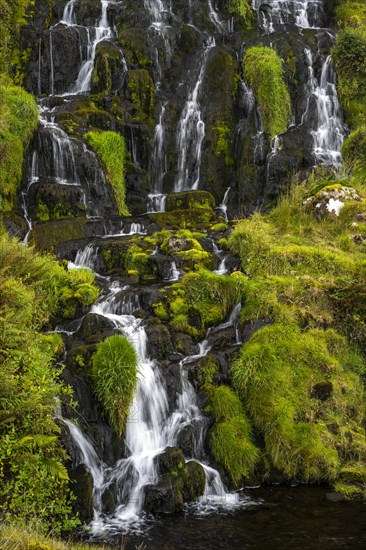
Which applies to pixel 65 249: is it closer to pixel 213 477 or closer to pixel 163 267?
pixel 163 267

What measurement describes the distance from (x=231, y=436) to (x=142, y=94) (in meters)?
16.7

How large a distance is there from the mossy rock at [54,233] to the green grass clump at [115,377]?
6215 mm

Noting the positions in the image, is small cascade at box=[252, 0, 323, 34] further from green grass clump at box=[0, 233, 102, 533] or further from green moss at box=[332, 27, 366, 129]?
green grass clump at box=[0, 233, 102, 533]

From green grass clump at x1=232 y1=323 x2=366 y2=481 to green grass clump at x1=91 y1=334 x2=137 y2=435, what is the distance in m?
2.20

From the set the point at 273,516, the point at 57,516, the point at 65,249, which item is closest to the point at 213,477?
the point at 273,516

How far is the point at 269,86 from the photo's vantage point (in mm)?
21656

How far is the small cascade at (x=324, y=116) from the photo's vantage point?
20016 millimetres

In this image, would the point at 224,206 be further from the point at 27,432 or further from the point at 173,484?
the point at 27,432

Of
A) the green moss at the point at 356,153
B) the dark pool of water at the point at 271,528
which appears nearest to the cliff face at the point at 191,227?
the dark pool of water at the point at 271,528

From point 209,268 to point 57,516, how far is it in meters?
7.52

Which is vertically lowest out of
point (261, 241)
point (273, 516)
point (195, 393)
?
point (273, 516)

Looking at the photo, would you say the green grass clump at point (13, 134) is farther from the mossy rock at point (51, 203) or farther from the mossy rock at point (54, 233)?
the mossy rock at point (54, 233)

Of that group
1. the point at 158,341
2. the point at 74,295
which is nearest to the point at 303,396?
the point at 158,341

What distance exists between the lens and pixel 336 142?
67.3 feet
